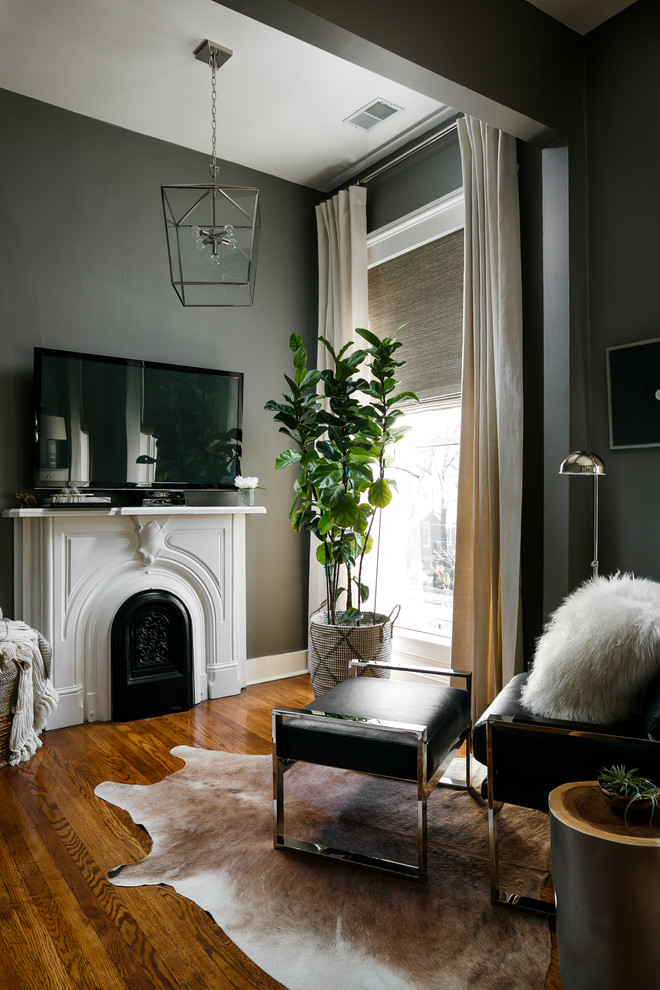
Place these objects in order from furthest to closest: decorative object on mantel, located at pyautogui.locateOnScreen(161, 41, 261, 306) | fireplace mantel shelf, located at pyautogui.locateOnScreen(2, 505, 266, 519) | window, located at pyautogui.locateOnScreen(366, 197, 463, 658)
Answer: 1. window, located at pyautogui.locateOnScreen(366, 197, 463, 658)
2. fireplace mantel shelf, located at pyautogui.locateOnScreen(2, 505, 266, 519)
3. decorative object on mantel, located at pyautogui.locateOnScreen(161, 41, 261, 306)

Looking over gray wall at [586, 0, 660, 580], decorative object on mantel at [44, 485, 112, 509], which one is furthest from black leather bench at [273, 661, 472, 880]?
decorative object on mantel at [44, 485, 112, 509]

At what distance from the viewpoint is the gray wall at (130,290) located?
139 inches

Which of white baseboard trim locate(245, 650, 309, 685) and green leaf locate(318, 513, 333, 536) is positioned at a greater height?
green leaf locate(318, 513, 333, 536)

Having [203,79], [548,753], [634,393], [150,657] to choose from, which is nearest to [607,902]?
[548,753]

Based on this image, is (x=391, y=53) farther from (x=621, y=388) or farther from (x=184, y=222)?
(x=621, y=388)

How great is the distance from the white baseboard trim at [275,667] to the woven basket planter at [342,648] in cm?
66

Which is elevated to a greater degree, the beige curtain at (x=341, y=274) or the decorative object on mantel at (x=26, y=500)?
the beige curtain at (x=341, y=274)

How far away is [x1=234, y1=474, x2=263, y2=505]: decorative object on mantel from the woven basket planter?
2.88ft

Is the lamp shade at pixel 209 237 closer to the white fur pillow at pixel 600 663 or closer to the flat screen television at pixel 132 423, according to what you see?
the flat screen television at pixel 132 423

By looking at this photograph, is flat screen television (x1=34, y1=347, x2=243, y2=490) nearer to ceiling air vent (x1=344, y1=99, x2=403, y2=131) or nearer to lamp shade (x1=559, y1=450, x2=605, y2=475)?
ceiling air vent (x1=344, y1=99, x2=403, y2=131)

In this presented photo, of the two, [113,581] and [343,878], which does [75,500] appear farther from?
[343,878]

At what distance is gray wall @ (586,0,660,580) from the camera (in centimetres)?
278

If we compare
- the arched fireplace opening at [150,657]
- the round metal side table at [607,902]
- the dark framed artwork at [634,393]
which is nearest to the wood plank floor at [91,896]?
the round metal side table at [607,902]

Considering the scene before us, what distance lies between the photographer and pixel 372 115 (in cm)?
374
